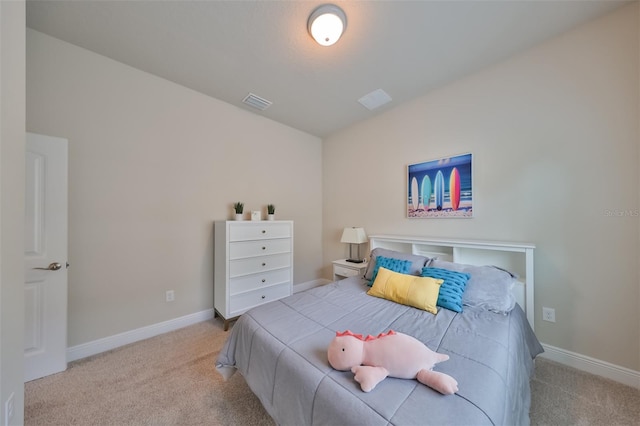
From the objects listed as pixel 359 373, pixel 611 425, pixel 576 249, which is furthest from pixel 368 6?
pixel 611 425

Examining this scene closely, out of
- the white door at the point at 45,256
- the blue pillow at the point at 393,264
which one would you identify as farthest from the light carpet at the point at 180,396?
the blue pillow at the point at 393,264

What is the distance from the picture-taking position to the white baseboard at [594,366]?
1.56m

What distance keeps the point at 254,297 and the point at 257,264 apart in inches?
15.1

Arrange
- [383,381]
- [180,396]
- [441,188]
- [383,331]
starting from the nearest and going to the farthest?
[383,381] < [383,331] < [180,396] < [441,188]

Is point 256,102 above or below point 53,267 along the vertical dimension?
above

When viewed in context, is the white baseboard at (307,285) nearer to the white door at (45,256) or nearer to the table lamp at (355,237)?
the table lamp at (355,237)

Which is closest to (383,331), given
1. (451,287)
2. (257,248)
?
(451,287)

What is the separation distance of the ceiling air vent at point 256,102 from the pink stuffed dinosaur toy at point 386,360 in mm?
2694

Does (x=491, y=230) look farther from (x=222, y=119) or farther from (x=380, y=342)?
(x=222, y=119)

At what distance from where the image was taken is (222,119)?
9.07ft

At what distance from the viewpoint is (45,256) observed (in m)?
1.70

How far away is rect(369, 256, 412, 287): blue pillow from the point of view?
214 cm

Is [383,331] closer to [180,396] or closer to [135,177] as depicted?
[180,396]

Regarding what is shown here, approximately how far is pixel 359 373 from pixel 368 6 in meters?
2.24
